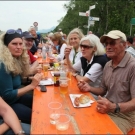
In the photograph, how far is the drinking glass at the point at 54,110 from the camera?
1.57 m

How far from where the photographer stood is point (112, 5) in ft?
82.4

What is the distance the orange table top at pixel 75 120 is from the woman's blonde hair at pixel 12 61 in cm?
50

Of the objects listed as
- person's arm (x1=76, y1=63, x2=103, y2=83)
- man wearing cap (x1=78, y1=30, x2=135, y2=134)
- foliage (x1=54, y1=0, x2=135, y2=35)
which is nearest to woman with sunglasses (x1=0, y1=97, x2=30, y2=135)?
man wearing cap (x1=78, y1=30, x2=135, y2=134)

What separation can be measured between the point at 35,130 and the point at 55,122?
18 cm

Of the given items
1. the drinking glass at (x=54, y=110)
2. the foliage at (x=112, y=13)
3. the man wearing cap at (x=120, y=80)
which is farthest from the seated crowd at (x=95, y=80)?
the foliage at (x=112, y=13)

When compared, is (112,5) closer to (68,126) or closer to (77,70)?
(77,70)

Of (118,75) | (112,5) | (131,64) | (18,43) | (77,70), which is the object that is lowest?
(77,70)

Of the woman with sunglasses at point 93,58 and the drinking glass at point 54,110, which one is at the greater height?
the woman with sunglasses at point 93,58

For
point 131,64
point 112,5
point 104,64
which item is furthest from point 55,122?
point 112,5

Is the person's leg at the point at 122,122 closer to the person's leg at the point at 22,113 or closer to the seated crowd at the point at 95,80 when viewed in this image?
the seated crowd at the point at 95,80

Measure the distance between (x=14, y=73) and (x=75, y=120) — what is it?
1144 mm

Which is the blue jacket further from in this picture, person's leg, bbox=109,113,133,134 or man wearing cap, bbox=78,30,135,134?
person's leg, bbox=109,113,133,134

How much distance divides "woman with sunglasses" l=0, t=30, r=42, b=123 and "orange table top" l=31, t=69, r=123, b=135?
1.14 feet

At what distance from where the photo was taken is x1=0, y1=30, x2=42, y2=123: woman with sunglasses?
7.38 feet
